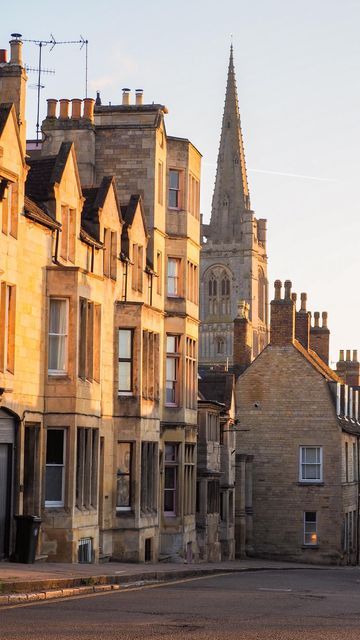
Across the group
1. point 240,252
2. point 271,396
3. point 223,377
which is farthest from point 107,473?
point 240,252

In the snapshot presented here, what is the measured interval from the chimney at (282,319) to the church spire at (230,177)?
406 feet

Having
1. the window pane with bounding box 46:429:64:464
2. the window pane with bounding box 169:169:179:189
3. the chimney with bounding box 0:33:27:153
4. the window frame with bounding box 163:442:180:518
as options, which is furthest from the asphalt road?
the window pane with bounding box 169:169:179:189

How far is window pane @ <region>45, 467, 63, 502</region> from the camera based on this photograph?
29266mm

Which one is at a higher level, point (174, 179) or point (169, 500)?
point (174, 179)

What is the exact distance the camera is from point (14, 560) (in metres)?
26.8

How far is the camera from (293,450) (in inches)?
2386

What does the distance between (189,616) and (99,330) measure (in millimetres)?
15340

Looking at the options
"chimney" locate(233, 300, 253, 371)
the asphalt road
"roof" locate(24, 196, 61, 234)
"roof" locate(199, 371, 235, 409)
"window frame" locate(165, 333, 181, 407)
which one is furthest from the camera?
"chimney" locate(233, 300, 253, 371)

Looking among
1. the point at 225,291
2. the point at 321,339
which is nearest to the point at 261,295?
the point at 225,291

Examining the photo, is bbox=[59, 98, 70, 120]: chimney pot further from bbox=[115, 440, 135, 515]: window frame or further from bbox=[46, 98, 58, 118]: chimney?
bbox=[115, 440, 135, 515]: window frame

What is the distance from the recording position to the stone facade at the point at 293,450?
59.6m

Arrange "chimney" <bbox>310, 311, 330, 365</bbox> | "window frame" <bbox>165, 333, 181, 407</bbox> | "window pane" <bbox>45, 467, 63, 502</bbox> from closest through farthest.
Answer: "window pane" <bbox>45, 467, 63, 502</bbox>
"window frame" <bbox>165, 333, 181, 407</bbox>
"chimney" <bbox>310, 311, 330, 365</bbox>

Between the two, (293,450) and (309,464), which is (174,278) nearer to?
(293,450)

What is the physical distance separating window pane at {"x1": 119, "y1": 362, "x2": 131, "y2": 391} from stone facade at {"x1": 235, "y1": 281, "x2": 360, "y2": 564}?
24.0 metres
